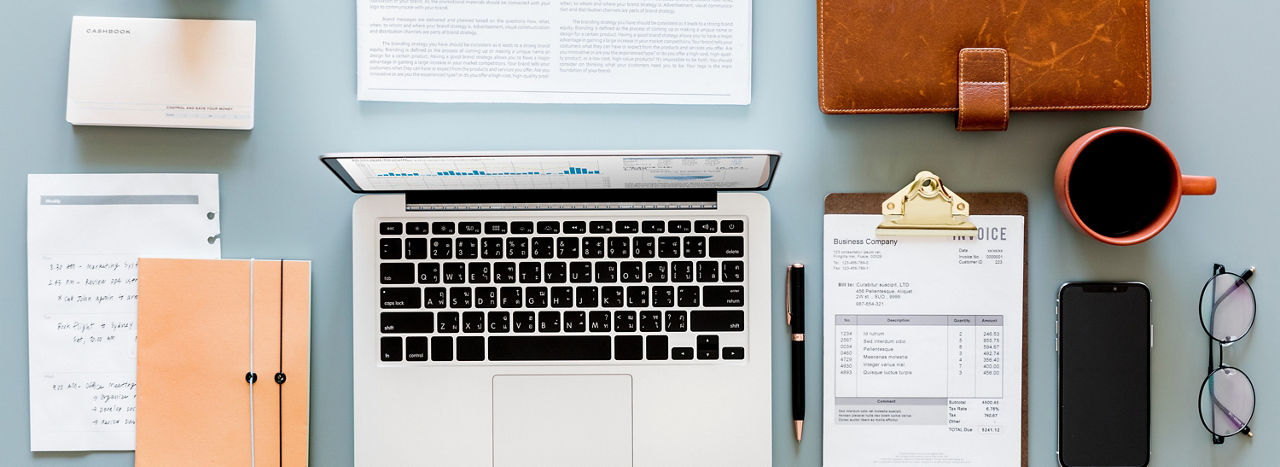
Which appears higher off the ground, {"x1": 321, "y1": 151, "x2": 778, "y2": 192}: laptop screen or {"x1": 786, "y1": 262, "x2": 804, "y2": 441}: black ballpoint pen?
{"x1": 321, "y1": 151, "x2": 778, "y2": 192}: laptop screen

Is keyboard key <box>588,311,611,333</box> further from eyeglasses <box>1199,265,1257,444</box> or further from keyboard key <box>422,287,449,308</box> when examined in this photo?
eyeglasses <box>1199,265,1257,444</box>

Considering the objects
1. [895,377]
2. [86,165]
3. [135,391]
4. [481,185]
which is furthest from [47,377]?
[895,377]

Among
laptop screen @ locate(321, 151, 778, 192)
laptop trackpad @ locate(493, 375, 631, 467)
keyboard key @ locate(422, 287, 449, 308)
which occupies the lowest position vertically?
laptop trackpad @ locate(493, 375, 631, 467)

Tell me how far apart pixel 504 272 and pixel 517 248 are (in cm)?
3

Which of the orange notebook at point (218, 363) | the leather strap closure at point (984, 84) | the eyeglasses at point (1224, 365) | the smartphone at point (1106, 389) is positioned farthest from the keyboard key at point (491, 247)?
the eyeglasses at point (1224, 365)

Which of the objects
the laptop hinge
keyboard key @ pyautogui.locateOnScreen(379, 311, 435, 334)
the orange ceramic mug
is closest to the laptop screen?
the laptop hinge

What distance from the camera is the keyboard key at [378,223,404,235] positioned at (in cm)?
68

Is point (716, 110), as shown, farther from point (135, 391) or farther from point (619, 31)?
point (135, 391)

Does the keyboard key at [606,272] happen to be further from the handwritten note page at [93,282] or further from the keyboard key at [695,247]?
the handwritten note page at [93,282]

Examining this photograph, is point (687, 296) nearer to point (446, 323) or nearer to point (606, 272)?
point (606, 272)

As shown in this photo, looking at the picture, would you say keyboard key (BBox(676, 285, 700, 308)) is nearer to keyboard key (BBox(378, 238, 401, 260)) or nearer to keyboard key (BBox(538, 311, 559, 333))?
keyboard key (BBox(538, 311, 559, 333))

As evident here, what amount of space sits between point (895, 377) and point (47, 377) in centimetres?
90

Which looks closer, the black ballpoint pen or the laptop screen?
the laptop screen

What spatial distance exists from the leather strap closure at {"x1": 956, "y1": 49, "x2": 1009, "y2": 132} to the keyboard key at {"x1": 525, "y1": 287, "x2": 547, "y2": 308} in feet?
1.53
